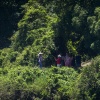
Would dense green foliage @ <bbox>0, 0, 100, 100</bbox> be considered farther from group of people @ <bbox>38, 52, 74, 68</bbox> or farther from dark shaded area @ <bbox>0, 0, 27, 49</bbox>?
dark shaded area @ <bbox>0, 0, 27, 49</bbox>

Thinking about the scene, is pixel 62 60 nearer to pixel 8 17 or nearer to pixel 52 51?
pixel 52 51

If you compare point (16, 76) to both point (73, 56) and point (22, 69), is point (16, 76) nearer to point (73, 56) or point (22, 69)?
point (22, 69)

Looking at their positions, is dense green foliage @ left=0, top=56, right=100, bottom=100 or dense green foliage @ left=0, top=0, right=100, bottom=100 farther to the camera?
dense green foliage @ left=0, top=0, right=100, bottom=100

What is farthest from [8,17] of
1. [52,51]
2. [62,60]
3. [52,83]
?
[52,83]

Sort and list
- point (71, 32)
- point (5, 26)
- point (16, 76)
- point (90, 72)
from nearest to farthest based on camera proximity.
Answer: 1. point (90, 72)
2. point (16, 76)
3. point (71, 32)
4. point (5, 26)

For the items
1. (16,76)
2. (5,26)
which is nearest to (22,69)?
(16,76)

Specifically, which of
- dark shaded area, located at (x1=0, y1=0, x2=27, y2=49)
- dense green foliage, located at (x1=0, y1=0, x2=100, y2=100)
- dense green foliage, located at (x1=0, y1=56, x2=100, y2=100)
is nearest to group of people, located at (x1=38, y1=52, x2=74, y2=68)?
dense green foliage, located at (x1=0, y1=0, x2=100, y2=100)

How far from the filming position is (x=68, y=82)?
2575cm

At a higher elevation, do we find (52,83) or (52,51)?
(52,51)

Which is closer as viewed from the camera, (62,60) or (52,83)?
(52,83)

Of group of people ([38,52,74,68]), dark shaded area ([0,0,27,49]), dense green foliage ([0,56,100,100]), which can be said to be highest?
dark shaded area ([0,0,27,49])

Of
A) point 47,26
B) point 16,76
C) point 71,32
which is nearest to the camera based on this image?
point 16,76

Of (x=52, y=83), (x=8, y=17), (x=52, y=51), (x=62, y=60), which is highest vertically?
(x=8, y=17)

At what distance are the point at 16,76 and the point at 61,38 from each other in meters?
4.71
